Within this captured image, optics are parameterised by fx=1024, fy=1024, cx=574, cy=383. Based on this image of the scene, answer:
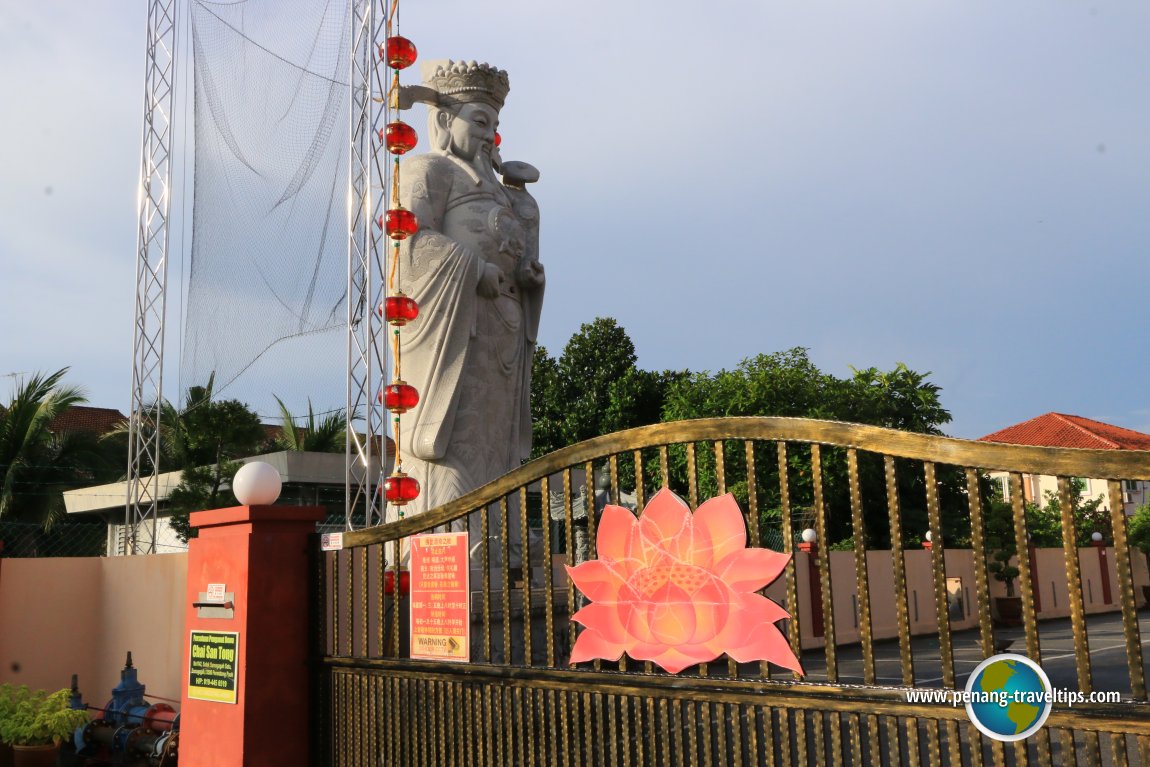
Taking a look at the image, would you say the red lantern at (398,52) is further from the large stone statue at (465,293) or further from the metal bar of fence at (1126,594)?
the metal bar of fence at (1126,594)

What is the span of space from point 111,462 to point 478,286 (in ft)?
38.1

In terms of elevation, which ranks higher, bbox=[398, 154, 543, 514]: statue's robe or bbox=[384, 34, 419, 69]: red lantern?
bbox=[384, 34, 419, 69]: red lantern

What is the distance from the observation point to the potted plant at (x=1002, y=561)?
14502 millimetres

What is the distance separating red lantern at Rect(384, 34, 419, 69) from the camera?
18.7ft

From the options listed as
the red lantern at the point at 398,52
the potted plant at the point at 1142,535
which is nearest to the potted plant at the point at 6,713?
the red lantern at the point at 398,52

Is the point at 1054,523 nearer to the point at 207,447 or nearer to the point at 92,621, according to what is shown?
the point at 207,447

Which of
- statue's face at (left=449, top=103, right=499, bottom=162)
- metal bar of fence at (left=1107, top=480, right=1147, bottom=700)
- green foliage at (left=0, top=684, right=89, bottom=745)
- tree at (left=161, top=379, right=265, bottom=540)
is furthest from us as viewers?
tree at (left=161, top=379, right=265, bottom=540)

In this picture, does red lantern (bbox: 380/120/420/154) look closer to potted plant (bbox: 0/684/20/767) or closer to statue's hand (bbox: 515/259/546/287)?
statue's hand (bbox: 515/259/546/287)

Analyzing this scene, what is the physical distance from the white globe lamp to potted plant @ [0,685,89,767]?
2.04m

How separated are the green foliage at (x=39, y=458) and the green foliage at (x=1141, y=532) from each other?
1588 cm

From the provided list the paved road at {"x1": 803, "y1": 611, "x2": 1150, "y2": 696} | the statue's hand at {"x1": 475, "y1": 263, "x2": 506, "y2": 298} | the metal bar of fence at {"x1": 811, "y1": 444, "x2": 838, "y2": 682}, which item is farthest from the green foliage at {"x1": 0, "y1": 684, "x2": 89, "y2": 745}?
the metal bar of fence at {"x1": 811, "y1": 444, "x2": 838, "y2": 682}

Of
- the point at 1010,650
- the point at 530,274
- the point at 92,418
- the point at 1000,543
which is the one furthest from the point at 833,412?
the point at 92,418

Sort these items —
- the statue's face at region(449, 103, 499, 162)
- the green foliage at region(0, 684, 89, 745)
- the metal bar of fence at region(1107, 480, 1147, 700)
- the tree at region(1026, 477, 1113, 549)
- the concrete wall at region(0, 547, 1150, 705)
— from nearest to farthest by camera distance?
the metal bar of fence at region(1107, 480, 1147, 700) < the green foliage at region(0, 684, 89, 745) < the concrete wall at region(0, 547, 1150, 705) < the statue's face at region(449, 103, 499, 162) < the tree at region(1026, 477, 1113, 549)

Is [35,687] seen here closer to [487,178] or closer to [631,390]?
[487,178]
